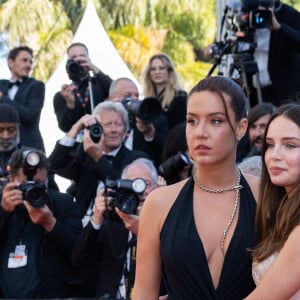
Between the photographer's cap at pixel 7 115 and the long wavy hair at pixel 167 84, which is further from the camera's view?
the long wavy hair at pixel 167 84

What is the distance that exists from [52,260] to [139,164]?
0.87 metres

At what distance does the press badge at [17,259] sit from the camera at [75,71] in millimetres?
2086

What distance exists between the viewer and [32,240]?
6223 millimetres

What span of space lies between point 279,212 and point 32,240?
2.99 m

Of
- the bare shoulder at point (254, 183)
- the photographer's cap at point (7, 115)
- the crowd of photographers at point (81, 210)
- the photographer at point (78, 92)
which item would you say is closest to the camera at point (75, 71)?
the photographer at point (78, 92)

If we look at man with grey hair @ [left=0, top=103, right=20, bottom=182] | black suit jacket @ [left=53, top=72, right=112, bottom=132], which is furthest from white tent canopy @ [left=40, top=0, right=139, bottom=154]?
man with grey hair @ [left=0, top=103, right=20, bottom=182]

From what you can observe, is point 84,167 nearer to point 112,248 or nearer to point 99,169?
point 99,169

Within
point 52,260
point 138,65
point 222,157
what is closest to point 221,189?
point 222,157

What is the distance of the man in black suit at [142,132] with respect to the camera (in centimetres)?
743

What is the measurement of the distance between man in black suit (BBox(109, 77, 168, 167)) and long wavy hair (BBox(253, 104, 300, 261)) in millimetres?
3724

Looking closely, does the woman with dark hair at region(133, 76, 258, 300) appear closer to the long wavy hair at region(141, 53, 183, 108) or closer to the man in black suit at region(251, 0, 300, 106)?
the man in black suit at region(251, 0, 300, 106)

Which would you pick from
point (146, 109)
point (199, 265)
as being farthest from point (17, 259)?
point (199, 265)

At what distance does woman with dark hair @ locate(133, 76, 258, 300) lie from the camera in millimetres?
3564

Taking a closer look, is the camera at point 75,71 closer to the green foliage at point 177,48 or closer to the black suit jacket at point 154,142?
the black suit jacket at point 154,142
